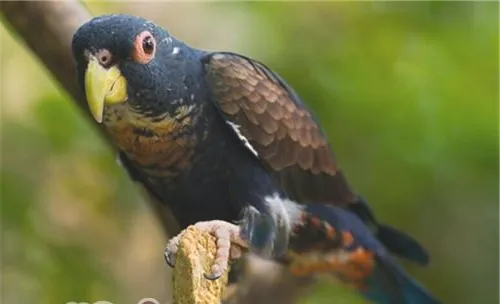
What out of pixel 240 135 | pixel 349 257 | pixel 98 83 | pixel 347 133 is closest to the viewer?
pixel 98 83

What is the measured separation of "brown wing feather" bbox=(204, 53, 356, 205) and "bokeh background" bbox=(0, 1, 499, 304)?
1.41 feet

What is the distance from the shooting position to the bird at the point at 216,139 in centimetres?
63

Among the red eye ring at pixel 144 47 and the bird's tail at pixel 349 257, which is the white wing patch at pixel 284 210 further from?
the red eye ring at pixel 144 47

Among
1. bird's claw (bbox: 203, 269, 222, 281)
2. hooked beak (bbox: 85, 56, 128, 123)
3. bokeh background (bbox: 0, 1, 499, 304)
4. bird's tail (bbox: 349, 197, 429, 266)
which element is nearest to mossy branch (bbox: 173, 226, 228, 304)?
bird's claw (bbox: 203, 269, 222, 281)

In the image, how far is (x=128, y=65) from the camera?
63 centimetres

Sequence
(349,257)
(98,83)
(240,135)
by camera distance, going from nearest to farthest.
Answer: (98,83)
(240,135)
(349,257)

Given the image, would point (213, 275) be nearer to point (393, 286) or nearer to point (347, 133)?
point (393, 286)

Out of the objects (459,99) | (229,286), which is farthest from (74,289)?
(459,99)

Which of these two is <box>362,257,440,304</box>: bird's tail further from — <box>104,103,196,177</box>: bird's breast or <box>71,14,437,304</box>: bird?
<box>104,103,196,177</box>: bird's breast

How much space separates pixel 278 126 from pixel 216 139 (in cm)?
7

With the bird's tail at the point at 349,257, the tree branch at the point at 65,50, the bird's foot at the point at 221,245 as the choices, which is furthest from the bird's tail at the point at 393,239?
the bird's foot at the point at 221,245

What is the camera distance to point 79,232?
1251mm

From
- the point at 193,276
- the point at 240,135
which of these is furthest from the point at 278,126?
the point at 193,276

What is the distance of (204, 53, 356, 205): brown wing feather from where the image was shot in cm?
72
